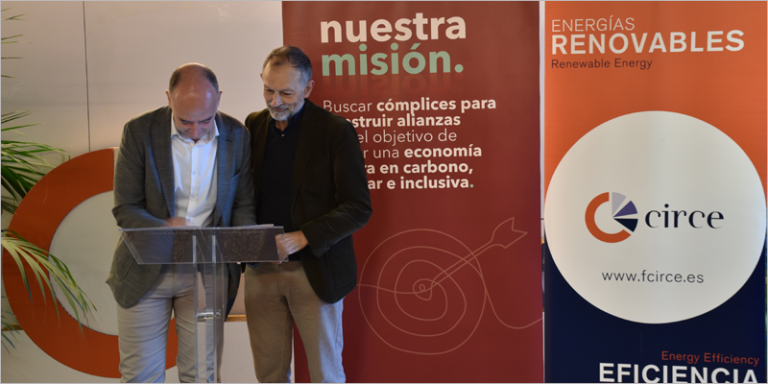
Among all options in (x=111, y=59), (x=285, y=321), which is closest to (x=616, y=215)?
(x=285, y=321)

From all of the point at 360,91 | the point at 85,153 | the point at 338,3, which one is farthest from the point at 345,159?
the point at 85,153

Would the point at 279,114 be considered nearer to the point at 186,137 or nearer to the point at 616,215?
the point at 186,137

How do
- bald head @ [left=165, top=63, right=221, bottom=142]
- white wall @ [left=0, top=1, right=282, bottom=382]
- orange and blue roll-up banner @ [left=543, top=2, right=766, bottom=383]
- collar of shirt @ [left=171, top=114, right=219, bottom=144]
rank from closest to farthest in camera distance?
1. bald head @ [left=165, top=63, right=221, bottom=142]
2. collar of shirt @ [left=171, top=114, right=219, bottom=144]
3. orange and blue roll-up banner @ [left=543, top=2, right=766, bottom=383]
4. white wall @ [left=0, top=1, right=282, bottom=382]

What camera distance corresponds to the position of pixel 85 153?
3154 mm

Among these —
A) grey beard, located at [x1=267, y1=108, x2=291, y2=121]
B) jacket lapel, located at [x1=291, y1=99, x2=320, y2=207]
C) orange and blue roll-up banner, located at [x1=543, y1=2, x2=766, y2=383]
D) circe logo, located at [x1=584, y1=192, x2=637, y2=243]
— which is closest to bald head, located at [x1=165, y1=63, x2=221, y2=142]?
grey beard, located at [x1=267, y1=108, x2=291, y2=121]

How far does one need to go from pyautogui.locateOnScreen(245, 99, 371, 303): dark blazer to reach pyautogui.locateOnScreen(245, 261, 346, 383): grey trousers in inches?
3.2

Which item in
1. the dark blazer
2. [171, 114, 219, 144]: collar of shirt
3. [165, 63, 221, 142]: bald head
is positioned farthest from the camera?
the dark blazer

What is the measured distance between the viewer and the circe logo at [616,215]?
119 inches

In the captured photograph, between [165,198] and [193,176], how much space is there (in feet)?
0.47

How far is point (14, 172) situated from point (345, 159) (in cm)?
201

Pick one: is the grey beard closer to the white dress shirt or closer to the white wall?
the white dress shirt

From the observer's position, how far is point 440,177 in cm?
308

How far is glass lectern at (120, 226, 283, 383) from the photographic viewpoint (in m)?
1.87

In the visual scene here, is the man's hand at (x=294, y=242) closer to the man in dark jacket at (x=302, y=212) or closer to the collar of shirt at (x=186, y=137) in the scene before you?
the man in dark jacket at (x=302, y=212)
